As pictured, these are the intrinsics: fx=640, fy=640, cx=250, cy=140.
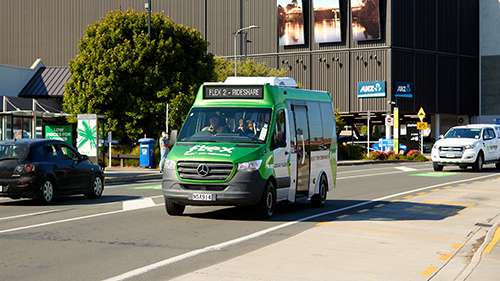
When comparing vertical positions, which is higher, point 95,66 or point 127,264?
point 95,66

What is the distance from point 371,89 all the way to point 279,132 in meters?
57.2

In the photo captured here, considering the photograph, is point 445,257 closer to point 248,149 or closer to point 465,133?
point 248,149

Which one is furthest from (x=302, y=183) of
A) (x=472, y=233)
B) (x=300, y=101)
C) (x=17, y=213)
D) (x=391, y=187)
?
(x=391, y=187)

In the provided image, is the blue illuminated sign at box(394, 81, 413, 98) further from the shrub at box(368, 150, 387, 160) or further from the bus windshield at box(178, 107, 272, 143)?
the bus windshield at box(178, 107, 272, 143)

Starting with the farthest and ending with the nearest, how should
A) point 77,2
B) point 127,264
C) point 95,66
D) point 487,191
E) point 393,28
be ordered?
point 77,2, point 393,28, point 95,66, point 487,191, point 127,264

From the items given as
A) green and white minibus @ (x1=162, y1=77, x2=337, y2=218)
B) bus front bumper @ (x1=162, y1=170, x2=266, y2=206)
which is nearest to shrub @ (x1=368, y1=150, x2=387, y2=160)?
green and white minibus @ (x1=162, y1=77, x2=337, y2=218)

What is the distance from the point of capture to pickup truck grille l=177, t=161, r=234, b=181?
11.2 m

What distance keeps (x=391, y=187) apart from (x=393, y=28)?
49.0 m

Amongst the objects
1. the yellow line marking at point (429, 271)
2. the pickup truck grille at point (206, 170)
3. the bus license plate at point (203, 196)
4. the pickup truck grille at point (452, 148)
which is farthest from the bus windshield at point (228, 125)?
the pickup truck grille at point (452, 148)

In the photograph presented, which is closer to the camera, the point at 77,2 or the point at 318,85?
the point at 318,85

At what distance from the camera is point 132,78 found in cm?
3616

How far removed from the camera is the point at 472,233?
1104 centimetres

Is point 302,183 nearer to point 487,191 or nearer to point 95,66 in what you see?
point 487,191

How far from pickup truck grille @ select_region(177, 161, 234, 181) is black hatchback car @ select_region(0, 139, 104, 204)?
464cm
